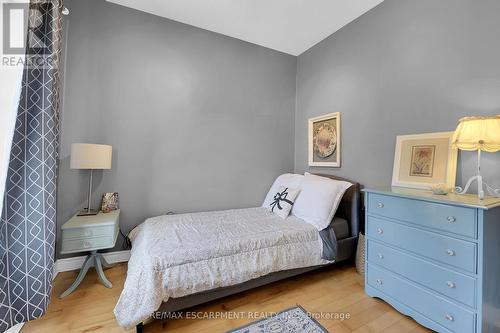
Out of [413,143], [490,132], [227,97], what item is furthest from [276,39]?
[490,132]

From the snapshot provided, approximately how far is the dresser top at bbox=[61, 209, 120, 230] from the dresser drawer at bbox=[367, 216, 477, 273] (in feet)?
7.60

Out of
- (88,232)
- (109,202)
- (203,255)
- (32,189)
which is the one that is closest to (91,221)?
(88,232)

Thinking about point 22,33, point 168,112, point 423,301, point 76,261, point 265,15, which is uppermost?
point 265,15

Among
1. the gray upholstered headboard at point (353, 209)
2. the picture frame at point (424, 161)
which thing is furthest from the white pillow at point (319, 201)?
the picture frame at point (424, 161)

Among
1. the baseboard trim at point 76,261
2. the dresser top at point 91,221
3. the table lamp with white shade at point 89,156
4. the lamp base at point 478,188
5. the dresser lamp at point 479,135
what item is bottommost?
the baseboard trim at point 76,261

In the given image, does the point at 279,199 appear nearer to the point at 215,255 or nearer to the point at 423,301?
the point at 215,255

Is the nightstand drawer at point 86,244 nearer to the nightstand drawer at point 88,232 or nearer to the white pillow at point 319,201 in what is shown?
the nightstand drawer at point 88,232

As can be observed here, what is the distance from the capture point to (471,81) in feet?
5.28

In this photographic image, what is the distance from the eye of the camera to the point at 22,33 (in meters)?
1.42

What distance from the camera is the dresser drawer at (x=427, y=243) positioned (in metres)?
1.25

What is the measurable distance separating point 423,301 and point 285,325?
0.97 meters

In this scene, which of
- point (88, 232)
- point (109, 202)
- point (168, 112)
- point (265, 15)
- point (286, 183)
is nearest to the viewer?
point (88, 232)

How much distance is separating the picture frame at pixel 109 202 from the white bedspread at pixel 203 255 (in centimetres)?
42

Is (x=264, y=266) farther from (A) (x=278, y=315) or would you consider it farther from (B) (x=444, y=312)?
(B) (x=444, y=312)
